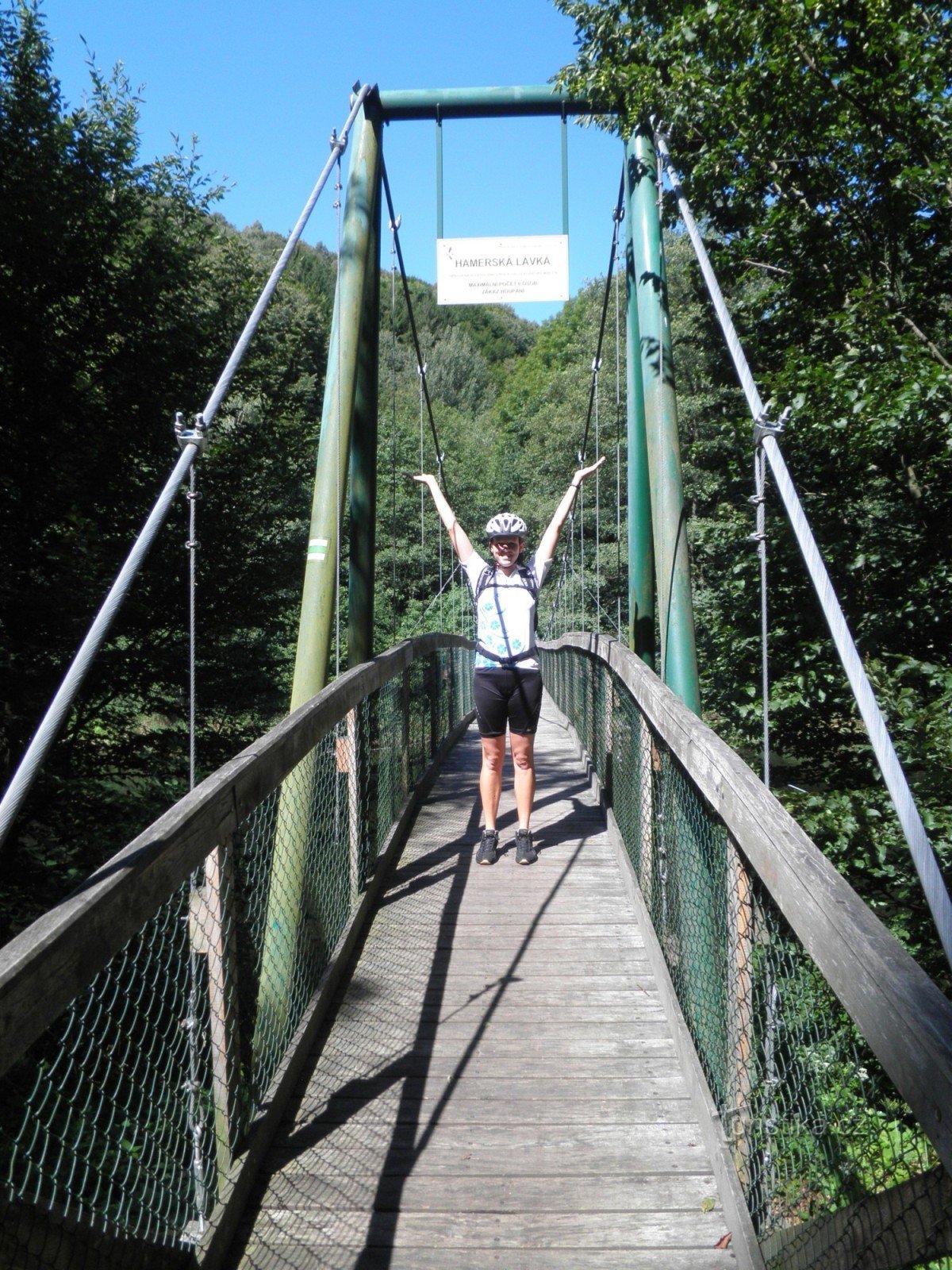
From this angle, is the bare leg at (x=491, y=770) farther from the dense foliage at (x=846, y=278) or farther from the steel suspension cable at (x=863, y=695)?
the dense foliage at (x=846, y=278)

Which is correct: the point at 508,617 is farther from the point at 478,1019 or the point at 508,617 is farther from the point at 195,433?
the point at 195,433

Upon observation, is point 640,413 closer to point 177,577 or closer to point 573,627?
point 177,577

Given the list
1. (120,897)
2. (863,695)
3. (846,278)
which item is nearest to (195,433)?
(120,897)

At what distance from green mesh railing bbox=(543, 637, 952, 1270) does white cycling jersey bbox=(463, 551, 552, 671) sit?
0.34 meters

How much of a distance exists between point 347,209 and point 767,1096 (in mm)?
3433

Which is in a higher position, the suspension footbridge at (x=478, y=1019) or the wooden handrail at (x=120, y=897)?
the wooden handrail at (x=120, y=897)

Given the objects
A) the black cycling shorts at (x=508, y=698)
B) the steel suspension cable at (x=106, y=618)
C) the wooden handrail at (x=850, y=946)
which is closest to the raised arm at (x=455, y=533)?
the black cycling shorts at (x=508, y=698)

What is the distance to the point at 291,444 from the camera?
1059 centimetres

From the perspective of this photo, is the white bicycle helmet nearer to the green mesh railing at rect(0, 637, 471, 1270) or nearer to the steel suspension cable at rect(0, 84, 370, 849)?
the green mesh railing at rect(0, 637, 471, 1270)

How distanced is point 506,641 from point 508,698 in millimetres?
210

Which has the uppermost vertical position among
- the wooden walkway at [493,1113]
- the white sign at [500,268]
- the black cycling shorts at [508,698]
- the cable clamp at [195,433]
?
the white sign at [500,268]

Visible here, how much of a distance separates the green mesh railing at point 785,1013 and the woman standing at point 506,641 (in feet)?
1.20

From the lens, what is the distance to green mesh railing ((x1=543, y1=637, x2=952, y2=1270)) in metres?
0.99

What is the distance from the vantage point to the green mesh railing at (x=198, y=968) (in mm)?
1194
